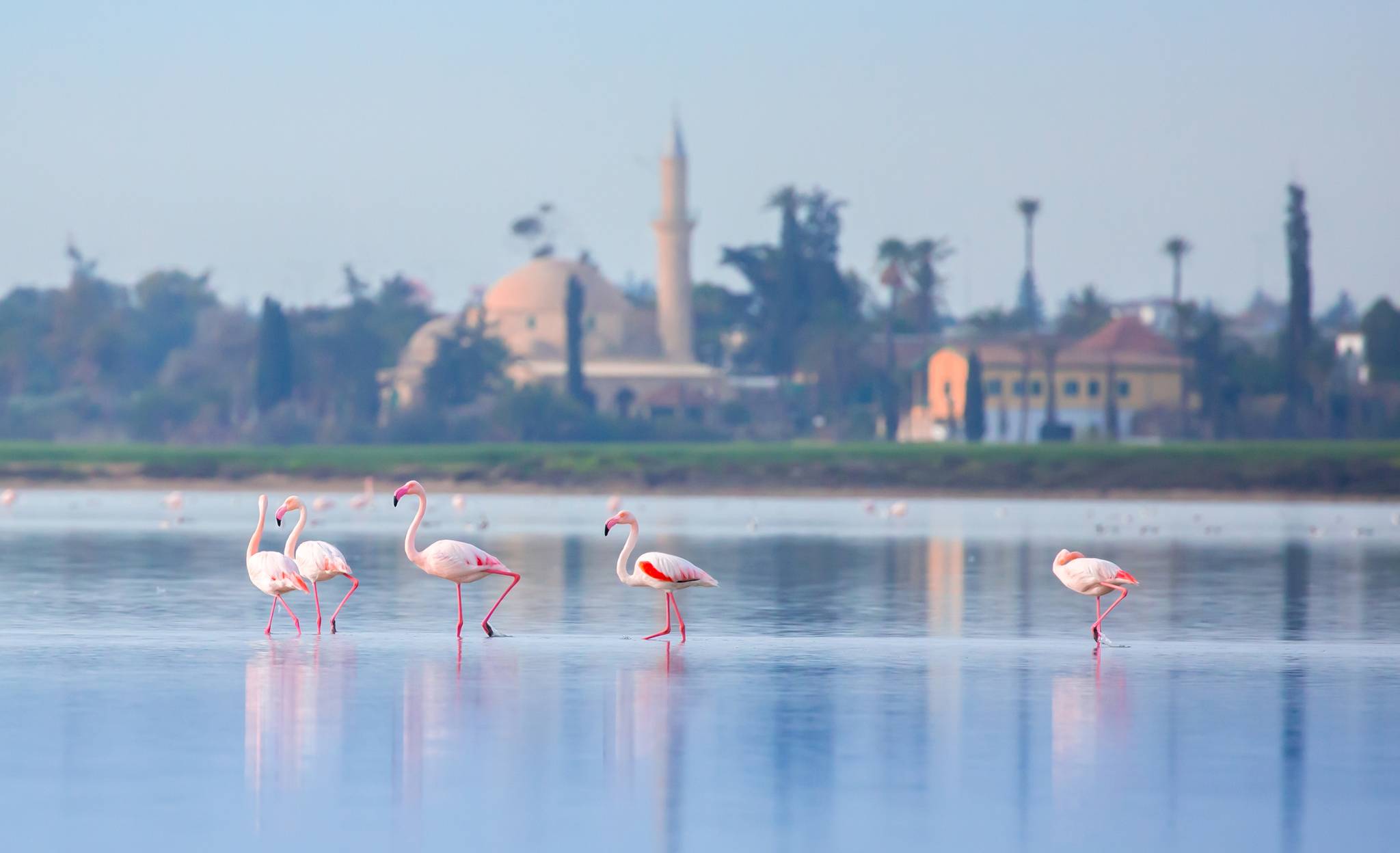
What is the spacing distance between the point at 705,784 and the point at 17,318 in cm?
10515

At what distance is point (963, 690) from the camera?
14.5 m

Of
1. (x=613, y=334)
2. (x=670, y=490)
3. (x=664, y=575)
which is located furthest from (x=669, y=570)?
(x=613, y=334)

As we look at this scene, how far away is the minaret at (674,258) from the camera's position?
11006cm

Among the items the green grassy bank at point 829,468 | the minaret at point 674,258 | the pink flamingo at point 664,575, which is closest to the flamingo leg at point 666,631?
the pink flamingo at point 664,575

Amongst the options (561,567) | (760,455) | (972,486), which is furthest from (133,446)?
(561,567)

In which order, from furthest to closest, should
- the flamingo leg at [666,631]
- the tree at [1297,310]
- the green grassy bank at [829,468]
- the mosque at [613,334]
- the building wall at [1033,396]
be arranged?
the mosque at [613,334] < the building wall at [1033,396] < the tree at [1297,310] < the green grassy bank at [829,468] < the flamingo leg at [666,631]

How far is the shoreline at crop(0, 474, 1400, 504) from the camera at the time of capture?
64.5 meters

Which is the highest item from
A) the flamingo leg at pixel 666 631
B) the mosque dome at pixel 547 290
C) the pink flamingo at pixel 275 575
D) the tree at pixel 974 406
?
the mosque dome at pixel 547 290

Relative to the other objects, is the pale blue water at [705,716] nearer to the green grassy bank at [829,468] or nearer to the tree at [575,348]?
the green grassy bank at [829,468]

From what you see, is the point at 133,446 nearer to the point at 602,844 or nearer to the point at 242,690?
the point at 242,690

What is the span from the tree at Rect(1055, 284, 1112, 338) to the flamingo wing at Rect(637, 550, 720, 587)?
339ft

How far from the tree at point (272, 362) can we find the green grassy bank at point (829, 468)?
682 inches

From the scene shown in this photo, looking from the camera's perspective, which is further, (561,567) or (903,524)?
(903,524)

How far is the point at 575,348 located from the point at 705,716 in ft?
273
